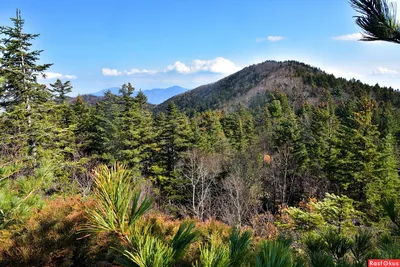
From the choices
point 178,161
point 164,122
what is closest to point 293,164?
point 178,161

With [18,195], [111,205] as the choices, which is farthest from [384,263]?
[18,195]

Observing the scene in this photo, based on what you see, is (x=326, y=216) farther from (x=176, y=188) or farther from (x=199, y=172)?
(x=176, y=188)

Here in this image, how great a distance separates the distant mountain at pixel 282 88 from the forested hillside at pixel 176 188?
27.1 meters

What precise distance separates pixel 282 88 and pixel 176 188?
7288 cm

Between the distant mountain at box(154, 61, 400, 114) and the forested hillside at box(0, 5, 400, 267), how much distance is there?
27061 millimetres

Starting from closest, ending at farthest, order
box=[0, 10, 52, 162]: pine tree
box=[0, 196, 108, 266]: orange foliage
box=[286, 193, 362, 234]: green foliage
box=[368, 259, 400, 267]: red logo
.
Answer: box=[368, 259, 400, 267]: red logo < box=[0, 196, 108, 266]: orange foliage < box=[286, 193, 362, 234]: green foliage < box=[0, 10, 52, 162]: pine tree

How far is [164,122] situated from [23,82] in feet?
42.6

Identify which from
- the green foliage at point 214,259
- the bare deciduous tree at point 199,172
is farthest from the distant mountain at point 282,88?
the green foliage at point 214,259

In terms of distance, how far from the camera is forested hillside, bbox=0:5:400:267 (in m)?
1.64

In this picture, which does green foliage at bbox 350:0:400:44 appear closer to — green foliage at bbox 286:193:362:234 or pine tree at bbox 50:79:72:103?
green foliage at bbox 286:193:362:234

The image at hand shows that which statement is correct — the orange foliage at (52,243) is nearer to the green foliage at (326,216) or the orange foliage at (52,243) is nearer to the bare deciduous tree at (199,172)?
the green foliage at (326,216)

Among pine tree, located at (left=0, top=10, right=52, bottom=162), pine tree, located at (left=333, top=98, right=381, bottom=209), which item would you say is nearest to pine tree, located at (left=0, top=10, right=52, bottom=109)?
pine tree, located at (left=0, top=10, right=52, bottom=162)

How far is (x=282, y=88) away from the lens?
86.4 m

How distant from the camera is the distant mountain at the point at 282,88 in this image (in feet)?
225
